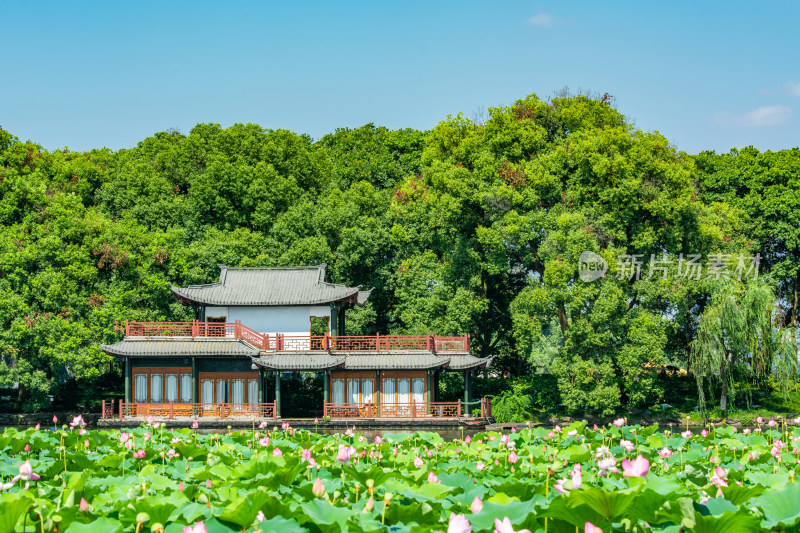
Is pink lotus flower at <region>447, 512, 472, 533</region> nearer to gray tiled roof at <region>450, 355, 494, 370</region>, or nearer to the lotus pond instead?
the lotus pond

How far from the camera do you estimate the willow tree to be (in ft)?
76.2

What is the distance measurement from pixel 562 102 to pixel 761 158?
7.59 m

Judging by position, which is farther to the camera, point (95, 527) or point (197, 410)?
point (197, 410)

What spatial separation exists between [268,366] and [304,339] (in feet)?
7.18

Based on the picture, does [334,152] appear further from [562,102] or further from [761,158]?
[761,158]

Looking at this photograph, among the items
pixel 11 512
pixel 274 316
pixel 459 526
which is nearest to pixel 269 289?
pixel 274 316

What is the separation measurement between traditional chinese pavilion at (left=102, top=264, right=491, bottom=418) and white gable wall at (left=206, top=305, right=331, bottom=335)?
0.84 ft

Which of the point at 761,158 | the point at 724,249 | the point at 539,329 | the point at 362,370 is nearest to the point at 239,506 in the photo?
the point at 362,370

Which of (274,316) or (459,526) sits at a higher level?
(274,316)

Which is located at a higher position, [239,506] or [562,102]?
[562,102]

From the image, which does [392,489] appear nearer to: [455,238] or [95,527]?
[95,527]

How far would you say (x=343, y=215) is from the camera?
2817 cm

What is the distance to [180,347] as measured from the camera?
73.4ft

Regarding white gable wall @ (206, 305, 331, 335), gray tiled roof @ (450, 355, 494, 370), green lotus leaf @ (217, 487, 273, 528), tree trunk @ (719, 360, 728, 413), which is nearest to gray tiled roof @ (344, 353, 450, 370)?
gray tiled roof @ (450, 355, 494, 370)
